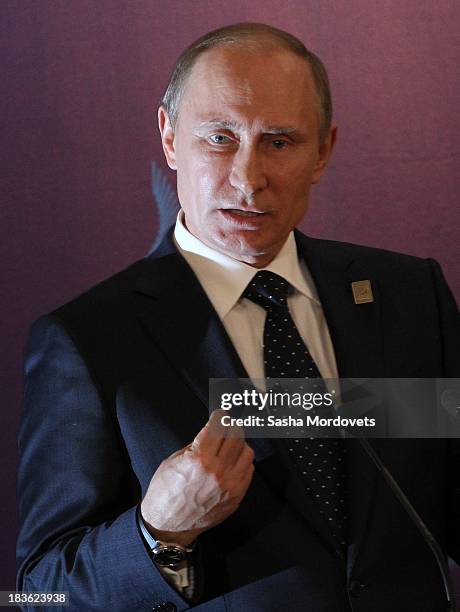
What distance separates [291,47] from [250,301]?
0.42m

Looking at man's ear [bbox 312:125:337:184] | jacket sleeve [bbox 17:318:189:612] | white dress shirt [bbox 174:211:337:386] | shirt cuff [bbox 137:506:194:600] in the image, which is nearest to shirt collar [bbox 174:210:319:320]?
white dress shirt [bbox 174:211:337:386]

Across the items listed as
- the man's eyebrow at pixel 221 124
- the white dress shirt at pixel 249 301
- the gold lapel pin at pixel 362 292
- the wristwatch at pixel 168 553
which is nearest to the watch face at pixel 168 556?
the wristwatch at pixel 168 553

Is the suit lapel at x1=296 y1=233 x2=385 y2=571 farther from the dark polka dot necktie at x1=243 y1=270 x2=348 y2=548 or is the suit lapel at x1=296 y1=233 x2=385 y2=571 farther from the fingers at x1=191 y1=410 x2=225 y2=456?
the fingers at x1=191 y1=410 x2=225 y2=456

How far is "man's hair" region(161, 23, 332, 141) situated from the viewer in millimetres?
1530

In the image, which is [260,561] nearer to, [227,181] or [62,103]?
[227,181]

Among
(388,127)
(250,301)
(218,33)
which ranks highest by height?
(218,33)

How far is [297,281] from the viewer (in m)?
1.57

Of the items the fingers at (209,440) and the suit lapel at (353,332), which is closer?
the fingers at (209,440)

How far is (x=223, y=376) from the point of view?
1.40m

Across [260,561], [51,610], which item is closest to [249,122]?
[260,561]

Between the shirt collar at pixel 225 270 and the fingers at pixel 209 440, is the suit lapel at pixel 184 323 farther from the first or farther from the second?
the fingers at pixel 209 440

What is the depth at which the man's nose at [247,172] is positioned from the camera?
1456mm

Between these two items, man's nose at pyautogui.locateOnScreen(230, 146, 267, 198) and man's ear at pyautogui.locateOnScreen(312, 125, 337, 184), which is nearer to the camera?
man's nose at pyautogui.locateOnScreen(230, 146, 267, 198)

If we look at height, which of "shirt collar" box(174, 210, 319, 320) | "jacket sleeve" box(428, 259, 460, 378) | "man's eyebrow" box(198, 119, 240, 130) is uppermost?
"man's eyebrow" box(198, 119, 240, 130)
